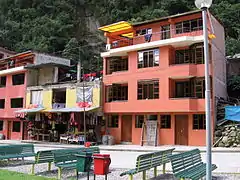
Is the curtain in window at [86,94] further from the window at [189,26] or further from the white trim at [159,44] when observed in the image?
the window at [189,26]

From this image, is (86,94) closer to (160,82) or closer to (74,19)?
(160,82)

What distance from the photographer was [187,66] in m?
26.7

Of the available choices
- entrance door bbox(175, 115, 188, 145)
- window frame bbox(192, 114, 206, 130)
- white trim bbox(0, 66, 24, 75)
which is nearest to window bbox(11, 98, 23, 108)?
white trim bbox(0, 66, 24, 75)

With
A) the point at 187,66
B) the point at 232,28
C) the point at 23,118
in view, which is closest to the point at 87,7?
the point at 232,28

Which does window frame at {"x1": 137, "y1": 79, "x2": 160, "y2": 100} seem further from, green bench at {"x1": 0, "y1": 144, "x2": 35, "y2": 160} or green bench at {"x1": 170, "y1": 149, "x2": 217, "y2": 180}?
green bench at {"x1": 170, "y1": 149, "x2": 217, "y2": 180}

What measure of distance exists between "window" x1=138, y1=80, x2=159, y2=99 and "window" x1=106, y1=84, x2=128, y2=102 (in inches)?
98.8

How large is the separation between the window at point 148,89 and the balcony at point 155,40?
335 cm

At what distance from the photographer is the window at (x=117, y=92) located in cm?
3161

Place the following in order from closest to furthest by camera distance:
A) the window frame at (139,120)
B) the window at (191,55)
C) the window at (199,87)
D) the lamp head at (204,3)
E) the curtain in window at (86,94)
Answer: the lamp head at (204,3)
the window at (199,87)
the window at (191,55)
the window frame at (139,120)
the curtain in window at (86,94)

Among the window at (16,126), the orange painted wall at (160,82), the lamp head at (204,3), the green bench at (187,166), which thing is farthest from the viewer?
the window at (16,126)

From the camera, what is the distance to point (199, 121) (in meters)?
26.5

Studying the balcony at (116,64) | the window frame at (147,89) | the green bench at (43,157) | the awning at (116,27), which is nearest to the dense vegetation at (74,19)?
the awning at (116,27)

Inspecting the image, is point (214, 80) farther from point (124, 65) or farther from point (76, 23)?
point (76, 23)

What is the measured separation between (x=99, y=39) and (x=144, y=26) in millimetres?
33282
